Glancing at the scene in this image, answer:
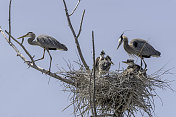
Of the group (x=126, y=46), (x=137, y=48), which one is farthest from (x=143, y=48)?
(x=126, y=46)

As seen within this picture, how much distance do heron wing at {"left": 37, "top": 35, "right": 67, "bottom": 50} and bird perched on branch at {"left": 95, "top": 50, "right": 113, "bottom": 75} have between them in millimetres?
1030

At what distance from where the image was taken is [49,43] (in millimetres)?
10812

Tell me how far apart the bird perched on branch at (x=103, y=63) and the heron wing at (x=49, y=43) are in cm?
103

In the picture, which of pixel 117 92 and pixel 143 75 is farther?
pixel 143 75

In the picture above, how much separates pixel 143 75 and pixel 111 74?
2.26 feet

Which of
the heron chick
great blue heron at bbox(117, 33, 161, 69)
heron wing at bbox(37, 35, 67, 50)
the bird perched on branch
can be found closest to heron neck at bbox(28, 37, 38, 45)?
heron wing at bbox(37, 35, 67, 50)

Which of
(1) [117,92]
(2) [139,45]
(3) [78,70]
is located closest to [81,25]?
(3) [78,70]

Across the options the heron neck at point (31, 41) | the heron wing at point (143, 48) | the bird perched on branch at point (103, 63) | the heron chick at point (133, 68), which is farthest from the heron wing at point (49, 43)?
the heron wing at point (143, 48)

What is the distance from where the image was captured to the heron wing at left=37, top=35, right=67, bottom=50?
10.7 m

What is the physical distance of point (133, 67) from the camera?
31.9 ft

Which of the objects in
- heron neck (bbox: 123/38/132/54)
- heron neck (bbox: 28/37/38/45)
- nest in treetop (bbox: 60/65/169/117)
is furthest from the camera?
heron neck (bbox: 123/38/132/54)

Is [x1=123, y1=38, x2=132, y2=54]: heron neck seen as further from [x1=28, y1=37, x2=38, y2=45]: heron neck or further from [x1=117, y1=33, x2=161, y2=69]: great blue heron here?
[x1=28, y1=37, x2=38, y2=45]: heron neck

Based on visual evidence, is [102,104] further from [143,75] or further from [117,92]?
[143,75]

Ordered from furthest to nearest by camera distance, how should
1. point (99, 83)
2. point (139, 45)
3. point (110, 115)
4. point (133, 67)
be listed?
point (139, 45) < point (133, 67) < point (99, 83) < point (110, 115)
